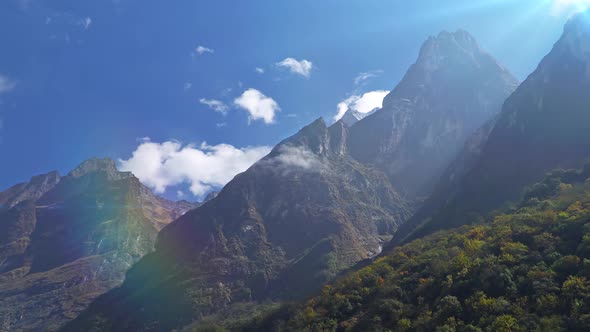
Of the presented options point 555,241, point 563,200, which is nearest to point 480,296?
point 555,241

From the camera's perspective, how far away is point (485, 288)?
81438mm

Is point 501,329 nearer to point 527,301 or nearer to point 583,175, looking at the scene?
point 527,301

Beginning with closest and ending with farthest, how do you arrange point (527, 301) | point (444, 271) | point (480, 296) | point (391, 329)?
point (527, 301) < point (480, 296) < point (391, 329) < point (444, 271)

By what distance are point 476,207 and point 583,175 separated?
46314 mm

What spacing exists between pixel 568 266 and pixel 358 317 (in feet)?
149

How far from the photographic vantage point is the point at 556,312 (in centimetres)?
6700

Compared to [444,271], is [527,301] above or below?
below

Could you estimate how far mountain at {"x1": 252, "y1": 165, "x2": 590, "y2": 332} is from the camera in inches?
2707

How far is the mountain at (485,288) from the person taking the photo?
6875 cm

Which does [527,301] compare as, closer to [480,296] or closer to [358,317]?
[480,296]

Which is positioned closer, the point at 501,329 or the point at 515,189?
the point at 501,329

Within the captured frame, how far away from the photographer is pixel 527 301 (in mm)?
73062

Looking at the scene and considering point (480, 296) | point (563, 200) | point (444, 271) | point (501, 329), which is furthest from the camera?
point (563, 200)

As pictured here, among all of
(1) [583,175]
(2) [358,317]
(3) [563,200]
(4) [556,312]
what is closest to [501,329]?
(4) [556,312]
